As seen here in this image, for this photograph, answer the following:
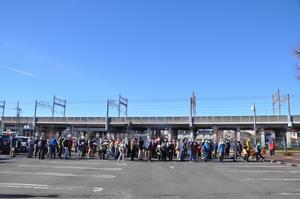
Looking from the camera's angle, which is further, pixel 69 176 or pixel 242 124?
pixel 242 124

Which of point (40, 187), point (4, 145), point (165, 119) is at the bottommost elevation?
point (40, 187)

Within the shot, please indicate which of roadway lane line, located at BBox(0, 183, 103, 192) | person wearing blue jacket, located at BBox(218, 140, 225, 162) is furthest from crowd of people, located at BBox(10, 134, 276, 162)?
roadway lane line, located at BBox(0, 183, 103, 192)

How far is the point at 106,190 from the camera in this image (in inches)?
465

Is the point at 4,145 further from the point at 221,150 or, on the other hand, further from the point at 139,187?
the point at 139,187

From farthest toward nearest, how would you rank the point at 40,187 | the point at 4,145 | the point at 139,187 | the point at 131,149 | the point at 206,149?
the point at 4,145 < the point at 206,149 < the point at 131,149 < the point at 139,187 < the point at 40,187

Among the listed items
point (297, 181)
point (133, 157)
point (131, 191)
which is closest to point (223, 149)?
point (133, 157)

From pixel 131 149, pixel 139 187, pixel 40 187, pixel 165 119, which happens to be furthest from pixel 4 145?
pixel 165 119

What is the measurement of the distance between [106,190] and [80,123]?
292ft

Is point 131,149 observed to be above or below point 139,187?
above

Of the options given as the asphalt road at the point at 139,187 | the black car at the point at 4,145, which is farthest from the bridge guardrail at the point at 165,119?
the asphalt road at the point at 139,187

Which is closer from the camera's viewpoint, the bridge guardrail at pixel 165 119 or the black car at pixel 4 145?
the black car at pixel 4 145

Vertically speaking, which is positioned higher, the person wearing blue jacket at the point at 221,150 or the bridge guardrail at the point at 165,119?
the bridge guardrail at the point at 165,119

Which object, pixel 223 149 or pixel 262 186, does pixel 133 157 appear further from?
pixel 262 186

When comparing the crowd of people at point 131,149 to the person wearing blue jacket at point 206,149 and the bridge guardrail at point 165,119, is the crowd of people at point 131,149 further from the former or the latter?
the bridge guardrail at point 165,119
